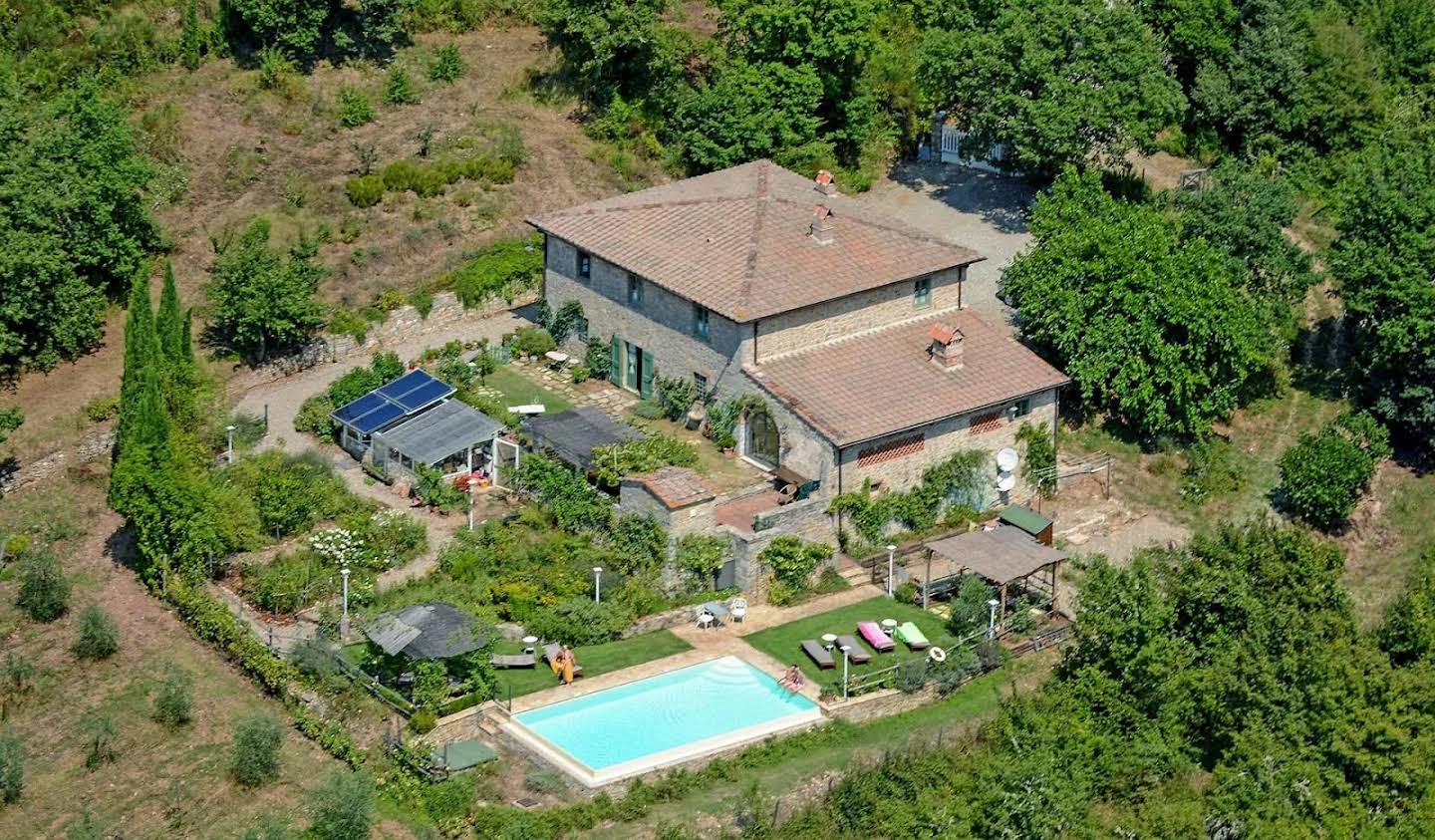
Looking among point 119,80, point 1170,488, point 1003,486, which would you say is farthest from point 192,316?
point 1170,488

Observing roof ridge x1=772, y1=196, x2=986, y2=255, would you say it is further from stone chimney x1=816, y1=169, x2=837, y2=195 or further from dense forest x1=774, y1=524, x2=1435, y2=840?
dense forest x1=774, y1=524, x2=1435, y2=840

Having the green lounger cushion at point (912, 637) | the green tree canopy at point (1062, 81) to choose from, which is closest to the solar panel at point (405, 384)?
the green lounger cushion at point (912, 637)

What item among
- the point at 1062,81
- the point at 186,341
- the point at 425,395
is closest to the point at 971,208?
the point at 1062,81

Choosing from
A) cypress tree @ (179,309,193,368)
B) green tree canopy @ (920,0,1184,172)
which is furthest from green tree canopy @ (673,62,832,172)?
cypress tree @ (179,309,193,368)

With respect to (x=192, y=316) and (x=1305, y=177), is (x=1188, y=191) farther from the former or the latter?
(x=192, y=316)

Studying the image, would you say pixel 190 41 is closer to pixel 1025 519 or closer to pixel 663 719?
pixel 1025 519

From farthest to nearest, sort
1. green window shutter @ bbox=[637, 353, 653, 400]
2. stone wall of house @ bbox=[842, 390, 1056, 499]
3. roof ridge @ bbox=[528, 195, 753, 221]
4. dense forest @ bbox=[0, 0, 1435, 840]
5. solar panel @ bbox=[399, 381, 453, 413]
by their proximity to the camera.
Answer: roof ridge @ bbox=[528, 195, 753, 221] → green window shutter @ bbox=[637, 353, 653, 400] → solar panel @ bbox=[399, 381, 453, 413] → stone wall of house @ bbox=[842, 390, 1056, 499] → dense forest @ bbox=[0, 0, 1435, 840]
